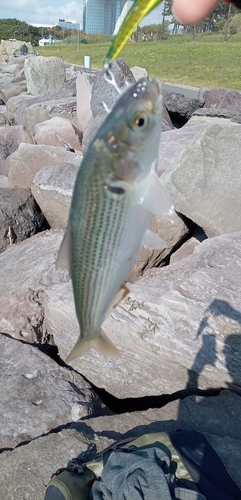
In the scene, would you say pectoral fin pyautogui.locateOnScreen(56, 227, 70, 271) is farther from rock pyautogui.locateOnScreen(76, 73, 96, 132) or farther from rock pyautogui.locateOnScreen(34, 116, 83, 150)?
rock pyautogui.locateOnScreen(76, 73, 96, 132)

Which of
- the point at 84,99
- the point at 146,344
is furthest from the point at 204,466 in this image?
the point at 84,99

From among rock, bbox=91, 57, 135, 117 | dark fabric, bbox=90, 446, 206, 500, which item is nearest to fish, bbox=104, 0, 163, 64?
dark fabric, bbox=90, 446, 206, 500

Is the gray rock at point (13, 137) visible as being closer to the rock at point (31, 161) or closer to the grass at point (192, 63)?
the rock at point (31, 161)

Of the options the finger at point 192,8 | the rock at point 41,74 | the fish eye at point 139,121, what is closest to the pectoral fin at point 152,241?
the fish eye at point 139,121

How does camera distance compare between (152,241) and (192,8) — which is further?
(192,8)

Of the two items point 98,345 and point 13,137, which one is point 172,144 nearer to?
point 98,345
